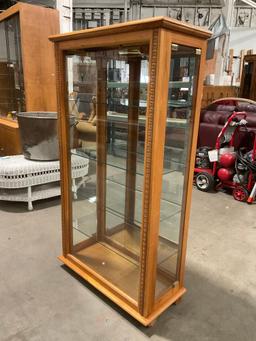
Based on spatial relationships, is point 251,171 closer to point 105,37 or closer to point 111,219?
point 111,219

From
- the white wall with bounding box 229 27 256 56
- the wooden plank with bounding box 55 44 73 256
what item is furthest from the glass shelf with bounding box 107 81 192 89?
the white wall with bounding box 229 27 256 56

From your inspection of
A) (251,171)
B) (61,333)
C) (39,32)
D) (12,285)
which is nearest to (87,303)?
(61,333)

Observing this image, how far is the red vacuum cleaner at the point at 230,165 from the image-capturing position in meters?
3.42

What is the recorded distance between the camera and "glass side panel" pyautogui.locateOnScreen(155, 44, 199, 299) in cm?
142

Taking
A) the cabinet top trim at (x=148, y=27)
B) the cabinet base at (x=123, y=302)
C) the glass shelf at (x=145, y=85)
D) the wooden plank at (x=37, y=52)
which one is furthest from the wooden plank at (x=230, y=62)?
the cabinet base at (x=123, y=302)

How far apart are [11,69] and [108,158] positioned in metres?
2.74

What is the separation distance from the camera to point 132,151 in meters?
2.03

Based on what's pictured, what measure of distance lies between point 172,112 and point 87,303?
4.16 feet

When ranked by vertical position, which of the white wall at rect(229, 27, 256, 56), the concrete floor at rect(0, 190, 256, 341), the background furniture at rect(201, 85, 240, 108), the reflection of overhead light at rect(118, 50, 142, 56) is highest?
the white wall at rect(229, 27, 256, 56)

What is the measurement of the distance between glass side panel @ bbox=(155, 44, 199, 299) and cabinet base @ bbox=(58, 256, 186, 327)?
7 cm

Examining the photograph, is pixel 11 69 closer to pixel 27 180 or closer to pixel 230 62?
pixel 27 180

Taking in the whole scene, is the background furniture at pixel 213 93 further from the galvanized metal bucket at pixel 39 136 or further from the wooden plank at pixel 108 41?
the wooden plank at pixel 108 41

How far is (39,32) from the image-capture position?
3.39 meters

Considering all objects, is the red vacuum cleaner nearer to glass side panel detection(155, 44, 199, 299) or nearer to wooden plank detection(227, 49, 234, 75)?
glass side panel detection(155, 44, 199, 299)
